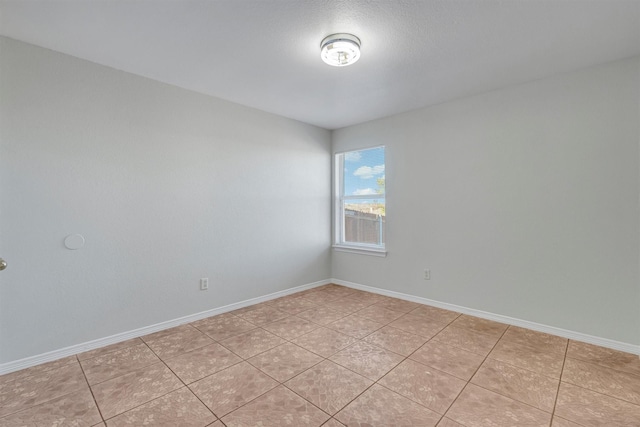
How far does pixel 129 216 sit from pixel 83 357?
46.2 inches

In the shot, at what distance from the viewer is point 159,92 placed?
2.83m

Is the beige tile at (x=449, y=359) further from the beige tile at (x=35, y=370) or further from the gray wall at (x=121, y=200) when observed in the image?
the beige tile at (x=35, y=370)

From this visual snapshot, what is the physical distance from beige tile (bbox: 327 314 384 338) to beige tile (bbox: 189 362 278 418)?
0.98 meters

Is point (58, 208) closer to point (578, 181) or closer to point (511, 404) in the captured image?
point (511, 404)

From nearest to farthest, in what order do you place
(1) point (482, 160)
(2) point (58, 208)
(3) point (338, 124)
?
(2) point (58, 208) < (1) point (482, 160) < (3) point (338, 124)

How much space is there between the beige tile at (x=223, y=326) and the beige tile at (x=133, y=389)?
62cm

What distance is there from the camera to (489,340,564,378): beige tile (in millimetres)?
2129

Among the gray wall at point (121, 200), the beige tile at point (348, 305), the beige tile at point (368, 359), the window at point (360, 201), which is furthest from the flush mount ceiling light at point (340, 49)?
the beige tile at point (348, 305)

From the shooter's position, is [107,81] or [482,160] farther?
[482,160]

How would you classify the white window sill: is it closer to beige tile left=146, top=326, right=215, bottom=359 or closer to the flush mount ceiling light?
beige tile left=146, top=326, right=215, bottom=359

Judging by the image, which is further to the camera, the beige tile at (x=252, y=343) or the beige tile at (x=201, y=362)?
the beige tile at (x=252, y=343)

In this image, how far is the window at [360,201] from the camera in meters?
4.06

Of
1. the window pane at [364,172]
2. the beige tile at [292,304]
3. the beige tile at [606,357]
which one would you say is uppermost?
the window pane at [364,172]

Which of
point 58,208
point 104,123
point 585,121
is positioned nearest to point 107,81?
point 104,123
